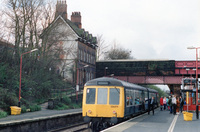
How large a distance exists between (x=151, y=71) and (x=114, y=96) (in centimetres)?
5112

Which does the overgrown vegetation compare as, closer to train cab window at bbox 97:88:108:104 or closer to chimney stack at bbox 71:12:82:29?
train cab window at bbox 97:88:108:104

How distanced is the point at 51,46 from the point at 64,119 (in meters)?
23.4

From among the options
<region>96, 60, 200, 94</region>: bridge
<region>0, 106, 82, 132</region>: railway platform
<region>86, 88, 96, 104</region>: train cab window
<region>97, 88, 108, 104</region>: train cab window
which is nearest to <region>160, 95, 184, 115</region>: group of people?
<region>0, 106, 82, 132</region>: railway platform

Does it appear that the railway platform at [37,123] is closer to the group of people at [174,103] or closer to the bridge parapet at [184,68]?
the group of people at [174,103]

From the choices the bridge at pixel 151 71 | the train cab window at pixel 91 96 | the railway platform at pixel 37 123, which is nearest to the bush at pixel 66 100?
the railway platform at pixel 37 123

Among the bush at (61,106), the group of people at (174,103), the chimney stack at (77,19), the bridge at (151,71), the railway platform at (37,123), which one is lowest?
the railway platform at (37,123)

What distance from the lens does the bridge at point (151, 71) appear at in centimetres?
7056

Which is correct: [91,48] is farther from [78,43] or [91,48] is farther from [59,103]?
[59,103]

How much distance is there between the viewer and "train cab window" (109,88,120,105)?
21.5 metres

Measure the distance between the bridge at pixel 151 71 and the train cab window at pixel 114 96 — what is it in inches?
1913

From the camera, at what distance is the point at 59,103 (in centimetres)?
4444

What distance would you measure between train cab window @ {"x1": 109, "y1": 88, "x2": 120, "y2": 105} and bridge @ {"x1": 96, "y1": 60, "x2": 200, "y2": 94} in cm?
4860

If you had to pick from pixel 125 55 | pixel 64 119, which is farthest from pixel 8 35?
→ pixel 125 55

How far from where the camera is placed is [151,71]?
71.9m
